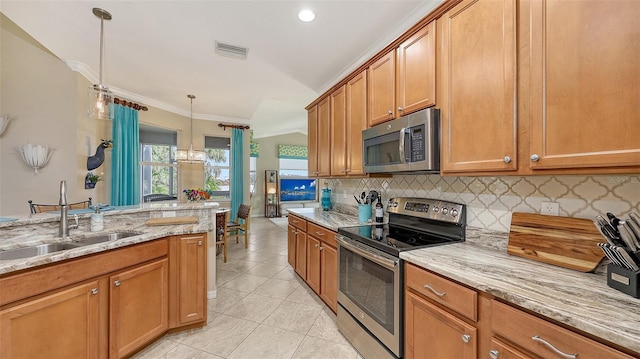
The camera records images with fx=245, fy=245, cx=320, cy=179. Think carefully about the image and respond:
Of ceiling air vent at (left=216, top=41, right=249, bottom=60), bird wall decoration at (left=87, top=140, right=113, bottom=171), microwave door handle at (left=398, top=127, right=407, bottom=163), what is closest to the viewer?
microwave door handle at (left=398, top=127, right=407, bottom=163)

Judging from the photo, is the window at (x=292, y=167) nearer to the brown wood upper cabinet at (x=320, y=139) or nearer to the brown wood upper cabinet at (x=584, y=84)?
the brown wood upper cabinet at (x=320, y=139)

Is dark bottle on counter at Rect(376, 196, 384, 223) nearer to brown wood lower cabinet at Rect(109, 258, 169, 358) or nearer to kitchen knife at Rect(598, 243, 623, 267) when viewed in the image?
kitchen knife at Rect(598, 243, 623, 267)

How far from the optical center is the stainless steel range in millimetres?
1569

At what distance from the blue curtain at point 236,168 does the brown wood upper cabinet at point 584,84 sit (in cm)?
590

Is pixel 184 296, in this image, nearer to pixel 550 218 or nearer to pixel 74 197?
pixel 74 197

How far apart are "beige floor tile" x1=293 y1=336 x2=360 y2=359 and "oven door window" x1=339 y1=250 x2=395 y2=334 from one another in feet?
1.29

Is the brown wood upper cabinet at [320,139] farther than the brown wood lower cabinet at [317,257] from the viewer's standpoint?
Yes

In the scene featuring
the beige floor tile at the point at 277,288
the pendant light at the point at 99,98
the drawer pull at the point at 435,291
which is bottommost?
the beige floor tile at the point at 277,288

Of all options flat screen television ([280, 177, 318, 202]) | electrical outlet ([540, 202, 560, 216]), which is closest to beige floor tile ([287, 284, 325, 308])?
electrical outlet ([540, 202, 560, 216])

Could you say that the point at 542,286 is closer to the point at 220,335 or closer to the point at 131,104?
the point at 220,335

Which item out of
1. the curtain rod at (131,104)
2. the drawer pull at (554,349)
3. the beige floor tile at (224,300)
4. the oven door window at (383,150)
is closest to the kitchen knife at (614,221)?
the drawer pull at (554,349)

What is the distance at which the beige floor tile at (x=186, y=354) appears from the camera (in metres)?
1.88

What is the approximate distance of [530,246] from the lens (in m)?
1.37

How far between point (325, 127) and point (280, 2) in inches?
58.3
